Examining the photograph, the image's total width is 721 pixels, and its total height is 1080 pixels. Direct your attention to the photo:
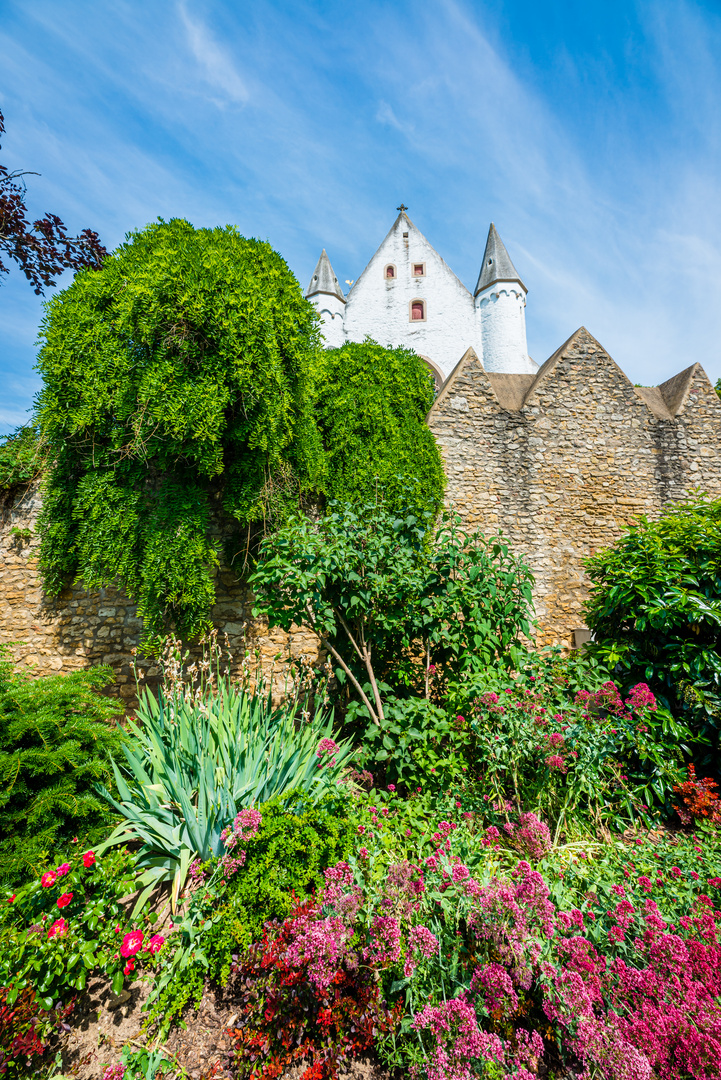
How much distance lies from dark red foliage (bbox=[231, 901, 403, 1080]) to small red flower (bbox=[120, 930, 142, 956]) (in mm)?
479

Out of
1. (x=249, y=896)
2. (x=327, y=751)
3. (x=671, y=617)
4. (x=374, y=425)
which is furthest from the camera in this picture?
(x=374, y=425)

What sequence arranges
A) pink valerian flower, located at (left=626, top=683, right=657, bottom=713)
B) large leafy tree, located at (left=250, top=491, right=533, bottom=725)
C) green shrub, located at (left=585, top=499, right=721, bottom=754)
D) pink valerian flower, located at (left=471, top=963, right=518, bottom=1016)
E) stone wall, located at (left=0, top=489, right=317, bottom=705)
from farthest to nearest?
stone wall, located at (left=0, top=489, right=317, bottom=705) < green shrub, located at (left=585, top=499, right=721, bottom=754) < large leafy tree, located at (left=250, top=491, right=533, bottom=725) < pink valerian flower, located at (left=626, top=683, right=657, bottom=713) < pink valerian flower, located at (left=471, top=963, right=518, bottom=1016)

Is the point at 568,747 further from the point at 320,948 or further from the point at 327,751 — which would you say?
the point at 320,948

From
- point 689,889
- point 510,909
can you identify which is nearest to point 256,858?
point 510,909

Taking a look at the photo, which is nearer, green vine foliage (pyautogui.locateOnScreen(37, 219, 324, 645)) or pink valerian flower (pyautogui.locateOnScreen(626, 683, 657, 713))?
pink valerian flower (pyautogui.locateOnScreen(626, 683, 657, 713))

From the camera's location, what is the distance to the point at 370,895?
2.09 m

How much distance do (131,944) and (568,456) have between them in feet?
22.8

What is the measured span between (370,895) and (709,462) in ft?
24.7

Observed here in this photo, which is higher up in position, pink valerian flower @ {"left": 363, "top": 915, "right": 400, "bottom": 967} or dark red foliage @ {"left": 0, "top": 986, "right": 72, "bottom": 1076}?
pink valerian flower @ {"left": 363, "top": 915, "right": 400, "bottom": 967}

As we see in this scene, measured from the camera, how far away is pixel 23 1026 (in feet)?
6.15

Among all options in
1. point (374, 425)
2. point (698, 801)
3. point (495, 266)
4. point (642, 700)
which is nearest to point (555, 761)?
point (642, 700)

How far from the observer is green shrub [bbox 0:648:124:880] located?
2512mm

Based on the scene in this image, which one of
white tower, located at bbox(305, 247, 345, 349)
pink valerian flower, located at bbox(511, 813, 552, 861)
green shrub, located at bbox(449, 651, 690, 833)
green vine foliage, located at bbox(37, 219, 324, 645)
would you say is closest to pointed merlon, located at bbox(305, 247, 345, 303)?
white tower, located at bbox(305, 247, 345, 349)

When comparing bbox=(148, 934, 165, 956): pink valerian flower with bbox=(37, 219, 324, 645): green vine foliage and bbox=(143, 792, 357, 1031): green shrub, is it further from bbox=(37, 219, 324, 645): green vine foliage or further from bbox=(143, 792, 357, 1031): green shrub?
bbox=(37, 219, 324, 645): green vine foliage
